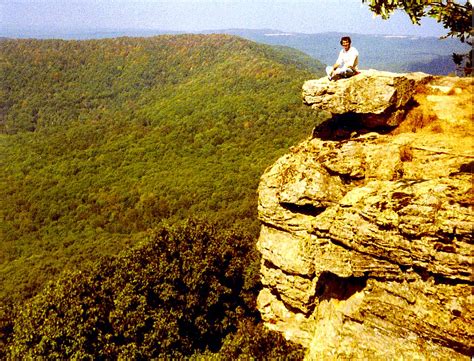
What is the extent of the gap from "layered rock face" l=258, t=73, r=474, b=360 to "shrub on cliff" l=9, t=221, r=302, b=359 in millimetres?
3908

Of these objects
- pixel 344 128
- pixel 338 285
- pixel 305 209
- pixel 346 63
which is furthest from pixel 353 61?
pixel 338 285

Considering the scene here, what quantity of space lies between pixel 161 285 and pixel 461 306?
14986 mm

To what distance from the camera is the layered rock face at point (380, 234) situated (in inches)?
421

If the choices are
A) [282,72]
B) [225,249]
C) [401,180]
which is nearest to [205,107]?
[282,72]

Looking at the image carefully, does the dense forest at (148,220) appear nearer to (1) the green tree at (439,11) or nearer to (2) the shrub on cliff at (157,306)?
(2) the shrub on cliff at (157,306)

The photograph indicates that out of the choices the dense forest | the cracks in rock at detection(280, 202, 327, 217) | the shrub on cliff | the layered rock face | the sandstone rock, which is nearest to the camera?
the layered rock face

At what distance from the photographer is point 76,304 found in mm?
20516

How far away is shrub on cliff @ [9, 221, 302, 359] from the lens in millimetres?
19219

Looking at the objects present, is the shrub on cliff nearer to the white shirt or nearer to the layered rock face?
the layered rock face

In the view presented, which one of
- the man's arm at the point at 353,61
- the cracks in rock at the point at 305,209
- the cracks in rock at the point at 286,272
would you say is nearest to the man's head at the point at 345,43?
the man's arm at the point at 353,61

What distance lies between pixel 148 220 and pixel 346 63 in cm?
9094

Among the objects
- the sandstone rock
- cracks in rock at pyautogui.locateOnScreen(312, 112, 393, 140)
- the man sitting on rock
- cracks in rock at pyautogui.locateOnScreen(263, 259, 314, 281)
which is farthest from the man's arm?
cracks in rock at pyautogui.locateOnScreen(263, 259, 314, 281)

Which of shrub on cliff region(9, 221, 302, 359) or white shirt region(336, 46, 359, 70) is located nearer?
white shirt region(336, 46, 359, 70)

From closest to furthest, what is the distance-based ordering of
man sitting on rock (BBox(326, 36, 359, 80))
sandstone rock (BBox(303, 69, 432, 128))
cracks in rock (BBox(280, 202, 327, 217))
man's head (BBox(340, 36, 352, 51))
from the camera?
sandstone rock (BBox(303, 69, 432, 128)) → cracks in rock (BBox(280, 202, 327, 217)) → man sitting on rock (BBox(326, 36, 359, 80)) → man's head (BBox(340, 36, 352, 51))
